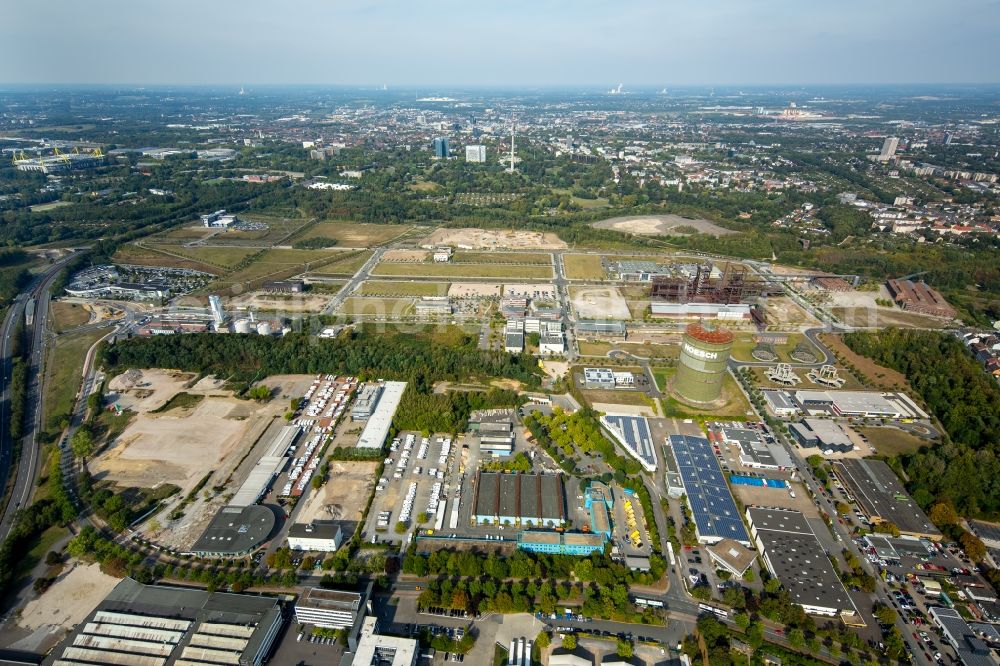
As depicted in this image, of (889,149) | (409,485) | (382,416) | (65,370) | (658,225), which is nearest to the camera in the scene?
(409,485)

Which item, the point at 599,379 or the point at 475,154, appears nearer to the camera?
the point at 599,379

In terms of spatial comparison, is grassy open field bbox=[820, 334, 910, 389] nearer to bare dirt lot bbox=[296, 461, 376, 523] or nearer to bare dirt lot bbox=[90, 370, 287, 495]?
bare dirt lot bbox=[296, 461, 376, 523]

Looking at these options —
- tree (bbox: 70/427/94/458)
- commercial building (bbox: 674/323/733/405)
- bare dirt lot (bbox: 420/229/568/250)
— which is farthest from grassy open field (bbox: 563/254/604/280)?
tree (bbox: 70/427/94/458)

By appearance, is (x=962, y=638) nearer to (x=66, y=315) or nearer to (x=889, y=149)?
(x=66, y=315)

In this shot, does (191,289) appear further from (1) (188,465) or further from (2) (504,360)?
(2) (504,360)

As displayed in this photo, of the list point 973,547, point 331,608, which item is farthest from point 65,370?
point 973,547

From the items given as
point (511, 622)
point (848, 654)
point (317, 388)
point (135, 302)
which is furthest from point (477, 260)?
point (848, 654)

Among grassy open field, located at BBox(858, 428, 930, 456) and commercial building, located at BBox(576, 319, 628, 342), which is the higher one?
commercial building, located at BBox(576, 319, 628, 342)
